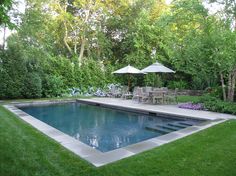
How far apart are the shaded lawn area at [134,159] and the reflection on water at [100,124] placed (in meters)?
1.76

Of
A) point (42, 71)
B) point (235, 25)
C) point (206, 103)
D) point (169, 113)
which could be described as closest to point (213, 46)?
point (235, 25)

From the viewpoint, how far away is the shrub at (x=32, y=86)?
14.2 meters

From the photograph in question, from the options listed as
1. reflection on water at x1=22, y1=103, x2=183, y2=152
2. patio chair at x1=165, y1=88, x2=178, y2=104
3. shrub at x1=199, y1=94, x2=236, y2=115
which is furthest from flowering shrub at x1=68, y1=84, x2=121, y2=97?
shrub at x1=199, y1=94, x2=236, y2=115

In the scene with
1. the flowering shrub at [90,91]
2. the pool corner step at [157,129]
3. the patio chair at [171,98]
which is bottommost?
the pool corner step at [157,129]

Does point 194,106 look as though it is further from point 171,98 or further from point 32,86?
point 32,86

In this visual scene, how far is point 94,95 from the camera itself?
16562 mm

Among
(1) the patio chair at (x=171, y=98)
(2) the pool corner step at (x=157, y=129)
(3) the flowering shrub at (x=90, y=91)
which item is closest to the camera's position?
(2) the pool corner step at (x=157, y=129)

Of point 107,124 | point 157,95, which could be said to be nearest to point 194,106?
point 157,95

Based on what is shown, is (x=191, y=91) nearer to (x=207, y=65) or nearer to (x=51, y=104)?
(x=207, y=65)

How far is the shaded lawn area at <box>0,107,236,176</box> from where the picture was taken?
3578 millimetres

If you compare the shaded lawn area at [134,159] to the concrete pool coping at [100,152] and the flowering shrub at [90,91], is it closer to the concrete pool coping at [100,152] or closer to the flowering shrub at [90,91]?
the concrete pool coping at [100,152]

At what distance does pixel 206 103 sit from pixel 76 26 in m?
14.9

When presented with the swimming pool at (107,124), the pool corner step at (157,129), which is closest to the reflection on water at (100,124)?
the swimming pool at (107,124)

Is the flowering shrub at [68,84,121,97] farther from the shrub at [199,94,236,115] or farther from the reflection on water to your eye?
the shrub at [199,94,236,115]
